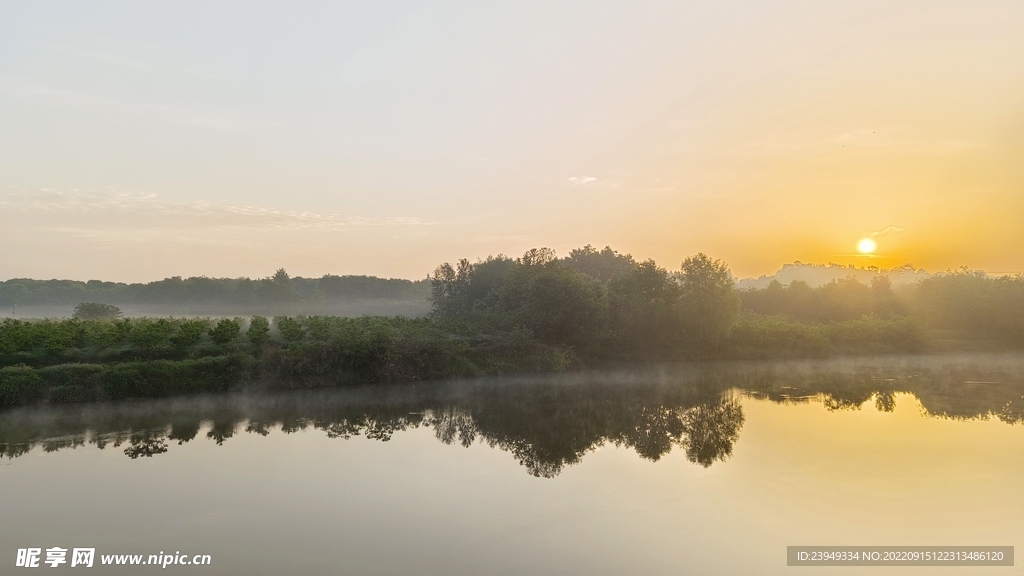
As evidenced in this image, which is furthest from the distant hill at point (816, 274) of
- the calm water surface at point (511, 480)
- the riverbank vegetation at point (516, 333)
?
the calm water surface at point (511, 480)

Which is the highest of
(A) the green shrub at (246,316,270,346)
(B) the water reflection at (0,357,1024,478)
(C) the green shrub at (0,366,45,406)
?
(A) the green shrub at (246,316,270,346)

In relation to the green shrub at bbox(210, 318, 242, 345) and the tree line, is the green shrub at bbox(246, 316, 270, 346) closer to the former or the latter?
the green shrub at bbox(210, 318, 242, 345)

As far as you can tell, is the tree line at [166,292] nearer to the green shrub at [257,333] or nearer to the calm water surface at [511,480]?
the green shrub at [257,333]

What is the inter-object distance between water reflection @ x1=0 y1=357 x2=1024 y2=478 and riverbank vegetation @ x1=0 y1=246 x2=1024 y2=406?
1177mm

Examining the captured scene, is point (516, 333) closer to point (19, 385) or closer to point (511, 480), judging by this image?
point (511, 480)

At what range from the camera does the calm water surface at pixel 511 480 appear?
9172 mm

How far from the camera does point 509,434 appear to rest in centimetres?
1800

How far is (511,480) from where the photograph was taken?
13148 mm

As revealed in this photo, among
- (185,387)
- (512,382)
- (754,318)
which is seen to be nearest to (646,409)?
(512,382)

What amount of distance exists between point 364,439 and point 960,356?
1474 inches

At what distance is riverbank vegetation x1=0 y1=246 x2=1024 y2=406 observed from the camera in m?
21.2

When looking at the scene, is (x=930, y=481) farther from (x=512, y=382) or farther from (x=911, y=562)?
(x=512, y=382)

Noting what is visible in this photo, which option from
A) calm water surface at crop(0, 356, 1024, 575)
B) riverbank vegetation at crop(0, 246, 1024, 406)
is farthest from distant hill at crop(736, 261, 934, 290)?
calm water surface at crop(0, 356, 1024, 575)

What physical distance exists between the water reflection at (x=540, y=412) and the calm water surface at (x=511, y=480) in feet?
0.42
